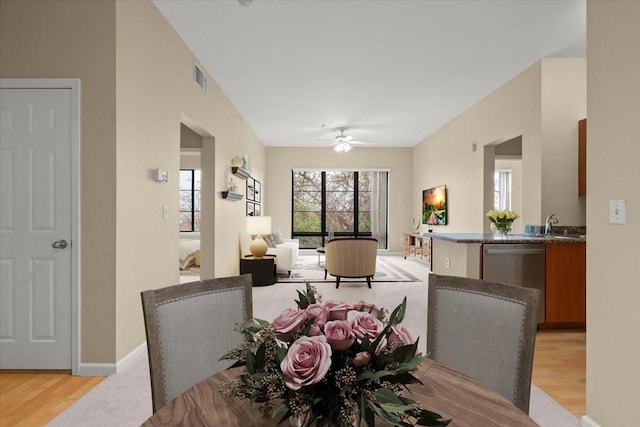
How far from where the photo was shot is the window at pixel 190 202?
9.34 m

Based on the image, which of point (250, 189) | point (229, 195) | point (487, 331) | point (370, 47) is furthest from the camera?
point (250, 189)

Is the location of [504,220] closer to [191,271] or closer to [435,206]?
[435,206]

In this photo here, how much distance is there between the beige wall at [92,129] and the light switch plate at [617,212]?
304 cm

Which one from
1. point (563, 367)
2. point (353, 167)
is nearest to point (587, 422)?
point (563, 367)

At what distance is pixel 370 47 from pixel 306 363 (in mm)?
4020

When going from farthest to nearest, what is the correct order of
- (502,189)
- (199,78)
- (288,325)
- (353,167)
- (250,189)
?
1. (353,167)
2. (502,189)
3. (250,189)
4. (199,78)
5. (288,325)

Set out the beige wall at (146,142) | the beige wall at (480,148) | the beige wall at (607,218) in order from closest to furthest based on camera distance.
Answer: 1. the beige wall at (607,218)
2. the beige wall at (146,142)
3. the beige wall at (480,148)

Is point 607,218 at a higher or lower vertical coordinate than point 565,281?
higher

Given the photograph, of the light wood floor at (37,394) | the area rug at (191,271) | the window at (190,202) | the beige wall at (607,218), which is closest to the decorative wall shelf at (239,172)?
the area rug at (191,271)

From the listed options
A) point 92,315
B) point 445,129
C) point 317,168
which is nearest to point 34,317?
point 92,315

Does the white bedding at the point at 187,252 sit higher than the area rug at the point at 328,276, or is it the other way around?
the white bedding at the point at 187,252

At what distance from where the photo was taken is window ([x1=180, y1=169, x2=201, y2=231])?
9.34 m

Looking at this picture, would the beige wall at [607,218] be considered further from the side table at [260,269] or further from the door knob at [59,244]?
the side table at [260,269]

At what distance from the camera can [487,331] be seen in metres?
1.21
